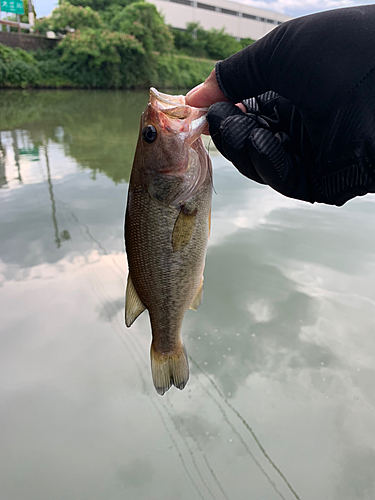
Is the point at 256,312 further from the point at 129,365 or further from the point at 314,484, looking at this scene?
the point at 314,484

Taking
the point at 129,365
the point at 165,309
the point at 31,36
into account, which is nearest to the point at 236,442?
the point at 129,365

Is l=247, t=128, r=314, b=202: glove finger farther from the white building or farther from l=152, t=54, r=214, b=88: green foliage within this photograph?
the white building

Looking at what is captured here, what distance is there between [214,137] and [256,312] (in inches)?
94.5

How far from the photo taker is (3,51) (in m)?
24.2

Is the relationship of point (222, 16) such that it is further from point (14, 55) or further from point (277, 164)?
point (277, 164)

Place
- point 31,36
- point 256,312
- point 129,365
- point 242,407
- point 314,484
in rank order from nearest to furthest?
1. point 314,484
2. point 242,407
3. point 129,365
4. point 256,312
5. point 31,36

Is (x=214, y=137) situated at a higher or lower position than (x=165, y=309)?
higher

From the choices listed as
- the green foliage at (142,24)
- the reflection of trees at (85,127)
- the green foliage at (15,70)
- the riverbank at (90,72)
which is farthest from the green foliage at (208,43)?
the reflection of trees at (85,127)

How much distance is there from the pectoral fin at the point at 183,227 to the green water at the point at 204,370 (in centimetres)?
157

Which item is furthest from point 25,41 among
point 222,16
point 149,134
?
point 222,16

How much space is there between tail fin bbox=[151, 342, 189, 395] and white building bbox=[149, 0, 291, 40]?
51.5 meters

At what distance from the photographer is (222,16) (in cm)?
5072

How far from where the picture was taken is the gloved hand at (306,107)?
3.86 ft

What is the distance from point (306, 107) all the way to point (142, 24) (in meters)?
32.9
